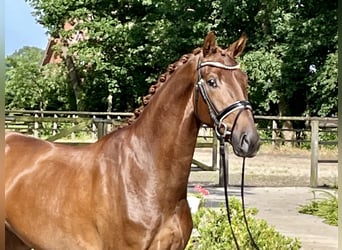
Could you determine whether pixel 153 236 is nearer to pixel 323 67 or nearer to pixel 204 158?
pixel 204 158

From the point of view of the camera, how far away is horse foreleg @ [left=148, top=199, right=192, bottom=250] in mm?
2201

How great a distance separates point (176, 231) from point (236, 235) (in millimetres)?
1364

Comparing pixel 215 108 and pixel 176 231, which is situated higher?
pixel 215 108

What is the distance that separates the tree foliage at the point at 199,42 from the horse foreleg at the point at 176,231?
40.9 ft

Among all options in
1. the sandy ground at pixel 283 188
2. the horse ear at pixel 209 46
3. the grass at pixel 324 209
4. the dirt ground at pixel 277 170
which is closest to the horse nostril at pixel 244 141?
the horse ear at pixel 209 46

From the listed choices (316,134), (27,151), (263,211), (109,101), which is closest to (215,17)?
(109,101)

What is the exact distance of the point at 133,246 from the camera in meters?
2.21

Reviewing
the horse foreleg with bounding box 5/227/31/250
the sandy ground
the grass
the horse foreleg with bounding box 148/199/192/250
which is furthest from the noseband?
the grass

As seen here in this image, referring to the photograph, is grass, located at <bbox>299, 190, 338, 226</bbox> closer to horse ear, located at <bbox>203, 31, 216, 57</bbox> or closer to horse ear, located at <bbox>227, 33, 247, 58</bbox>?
horse ear, located at <bbox>227, 33, 247, 58</bbox>

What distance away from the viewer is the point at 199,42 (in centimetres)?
1694

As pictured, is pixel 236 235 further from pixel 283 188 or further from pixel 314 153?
pixel 314 153

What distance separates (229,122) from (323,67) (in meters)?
14.1

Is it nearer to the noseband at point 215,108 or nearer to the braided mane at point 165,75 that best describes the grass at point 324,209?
the braided mane at point 165,75

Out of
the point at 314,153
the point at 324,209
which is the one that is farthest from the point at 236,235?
the point at 314,153
